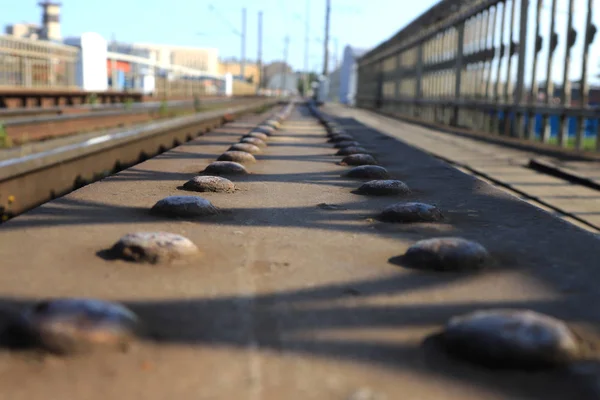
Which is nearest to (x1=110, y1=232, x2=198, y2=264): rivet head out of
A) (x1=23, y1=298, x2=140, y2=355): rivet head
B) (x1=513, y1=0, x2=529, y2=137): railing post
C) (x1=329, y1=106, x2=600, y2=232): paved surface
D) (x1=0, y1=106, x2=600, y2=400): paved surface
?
(x1=0, y1=106, x2=600, y2=400): paved surface

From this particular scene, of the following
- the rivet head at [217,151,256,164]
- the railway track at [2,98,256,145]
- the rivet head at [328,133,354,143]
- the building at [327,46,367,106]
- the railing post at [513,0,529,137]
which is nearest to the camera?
the rivet head at [217,151,256,164]

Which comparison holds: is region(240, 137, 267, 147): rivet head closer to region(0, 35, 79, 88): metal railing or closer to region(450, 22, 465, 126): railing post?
region(0, 35, 79, 88): metal railing

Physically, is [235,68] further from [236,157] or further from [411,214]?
[411,214]

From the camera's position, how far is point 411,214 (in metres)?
1.89

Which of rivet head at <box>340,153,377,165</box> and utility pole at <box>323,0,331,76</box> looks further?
utility pole at <box>323,0,331,76</box>

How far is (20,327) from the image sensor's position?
0.98 m

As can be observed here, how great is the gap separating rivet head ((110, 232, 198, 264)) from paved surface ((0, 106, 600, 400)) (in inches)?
1.2

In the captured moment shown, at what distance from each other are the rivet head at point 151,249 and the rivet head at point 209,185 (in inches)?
36.3

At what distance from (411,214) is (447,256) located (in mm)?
486

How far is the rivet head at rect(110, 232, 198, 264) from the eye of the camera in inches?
54.8

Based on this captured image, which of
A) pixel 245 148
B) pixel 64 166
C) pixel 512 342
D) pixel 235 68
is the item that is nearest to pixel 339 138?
pixel 245 148

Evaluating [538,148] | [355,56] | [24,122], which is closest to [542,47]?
[538,148]

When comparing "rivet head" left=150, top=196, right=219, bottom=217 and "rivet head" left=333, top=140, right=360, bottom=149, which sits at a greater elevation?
"rivet head" left=333, top=140, right=360, bottom=149

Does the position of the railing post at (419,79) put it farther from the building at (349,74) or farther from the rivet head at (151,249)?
the building at (349,74)
